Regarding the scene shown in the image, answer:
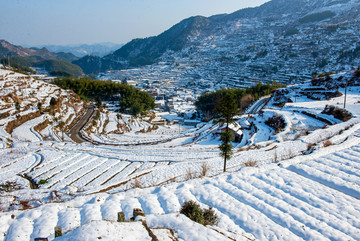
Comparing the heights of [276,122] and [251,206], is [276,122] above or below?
below

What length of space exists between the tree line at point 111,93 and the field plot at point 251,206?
144 ft

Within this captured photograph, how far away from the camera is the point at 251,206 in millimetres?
8797

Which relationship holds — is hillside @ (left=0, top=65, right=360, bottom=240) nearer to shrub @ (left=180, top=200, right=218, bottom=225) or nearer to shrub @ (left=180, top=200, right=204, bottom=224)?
shrub @ (left=180, top=200, right=218, bottom=225)

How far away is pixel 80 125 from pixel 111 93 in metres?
25.1

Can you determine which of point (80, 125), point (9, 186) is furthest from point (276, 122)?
point (80, 125)

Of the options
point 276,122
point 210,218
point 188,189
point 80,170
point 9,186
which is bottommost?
point 80,170

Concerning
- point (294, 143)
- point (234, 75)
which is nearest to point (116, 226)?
point (294, 143)

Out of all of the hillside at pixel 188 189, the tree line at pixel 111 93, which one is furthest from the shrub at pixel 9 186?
the tree line at pixel 111 93

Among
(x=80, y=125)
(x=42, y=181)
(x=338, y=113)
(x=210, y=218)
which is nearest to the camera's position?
(x=210, y=218)

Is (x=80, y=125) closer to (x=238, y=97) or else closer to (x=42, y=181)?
(x=42, y=181)

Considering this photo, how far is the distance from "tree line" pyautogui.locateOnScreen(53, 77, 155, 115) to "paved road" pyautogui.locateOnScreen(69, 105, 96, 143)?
28.5ft

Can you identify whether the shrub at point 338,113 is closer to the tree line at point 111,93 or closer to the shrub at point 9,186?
the shrub at point 9,186

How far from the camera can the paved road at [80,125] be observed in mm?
32275

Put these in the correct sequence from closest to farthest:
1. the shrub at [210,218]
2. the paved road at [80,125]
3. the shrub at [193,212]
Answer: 1. the shrub at [193,212]
2. the shrub at [210,218]
3. the paved road at [80,125]
